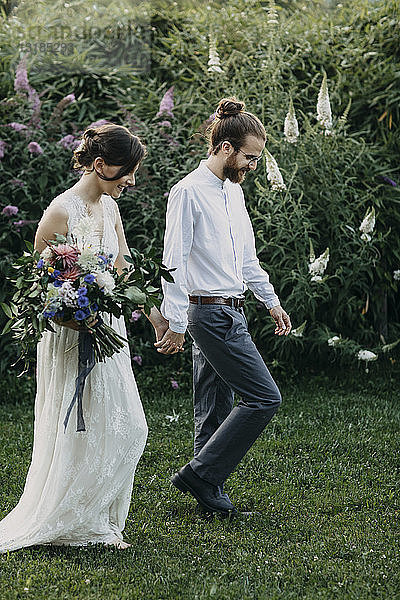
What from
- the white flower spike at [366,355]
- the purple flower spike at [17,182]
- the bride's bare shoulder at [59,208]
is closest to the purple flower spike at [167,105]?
the purple flower spike at [17,182]

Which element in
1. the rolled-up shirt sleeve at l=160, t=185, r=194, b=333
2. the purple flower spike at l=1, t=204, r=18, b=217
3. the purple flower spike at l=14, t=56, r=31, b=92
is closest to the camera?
the rolled-up shirt sleeve at l=160, t=185, r=194, b=333

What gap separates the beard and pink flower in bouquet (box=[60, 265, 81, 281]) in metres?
0.92

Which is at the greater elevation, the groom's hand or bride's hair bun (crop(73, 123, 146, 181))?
bride's hair bun (crop(73, 123, 146, 181))

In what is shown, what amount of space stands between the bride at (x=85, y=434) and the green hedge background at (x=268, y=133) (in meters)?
2.74

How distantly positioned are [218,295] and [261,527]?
1.04 meters

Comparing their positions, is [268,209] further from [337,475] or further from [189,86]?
[337,475]

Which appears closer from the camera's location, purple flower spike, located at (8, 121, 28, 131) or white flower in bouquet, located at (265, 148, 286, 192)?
white flower in bouquet, located at (265, 148, 286, 192)

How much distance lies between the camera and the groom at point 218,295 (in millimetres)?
3533

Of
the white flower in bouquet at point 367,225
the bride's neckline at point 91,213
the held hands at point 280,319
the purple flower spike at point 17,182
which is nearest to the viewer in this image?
the bride's neckline at point 91,213

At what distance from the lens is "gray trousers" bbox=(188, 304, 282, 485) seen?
3553mm

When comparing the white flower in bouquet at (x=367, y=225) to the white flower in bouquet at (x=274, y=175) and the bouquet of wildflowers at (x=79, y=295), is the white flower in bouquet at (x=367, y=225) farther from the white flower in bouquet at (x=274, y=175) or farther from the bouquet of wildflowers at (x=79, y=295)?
the bouquet of wildflowers at (x=79, y=295)

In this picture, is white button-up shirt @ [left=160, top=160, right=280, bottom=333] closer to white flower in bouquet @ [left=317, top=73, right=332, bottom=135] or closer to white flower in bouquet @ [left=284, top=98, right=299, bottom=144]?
white flower in bouquet @ [left=284, top=98, right=299, bottom=144]

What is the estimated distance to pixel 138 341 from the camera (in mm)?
6605

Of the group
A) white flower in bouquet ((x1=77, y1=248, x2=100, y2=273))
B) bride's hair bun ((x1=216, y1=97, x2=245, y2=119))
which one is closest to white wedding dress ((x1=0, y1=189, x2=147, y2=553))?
white flower in bouquet ((x1=77, y1=248, x2=100, y2=273))
